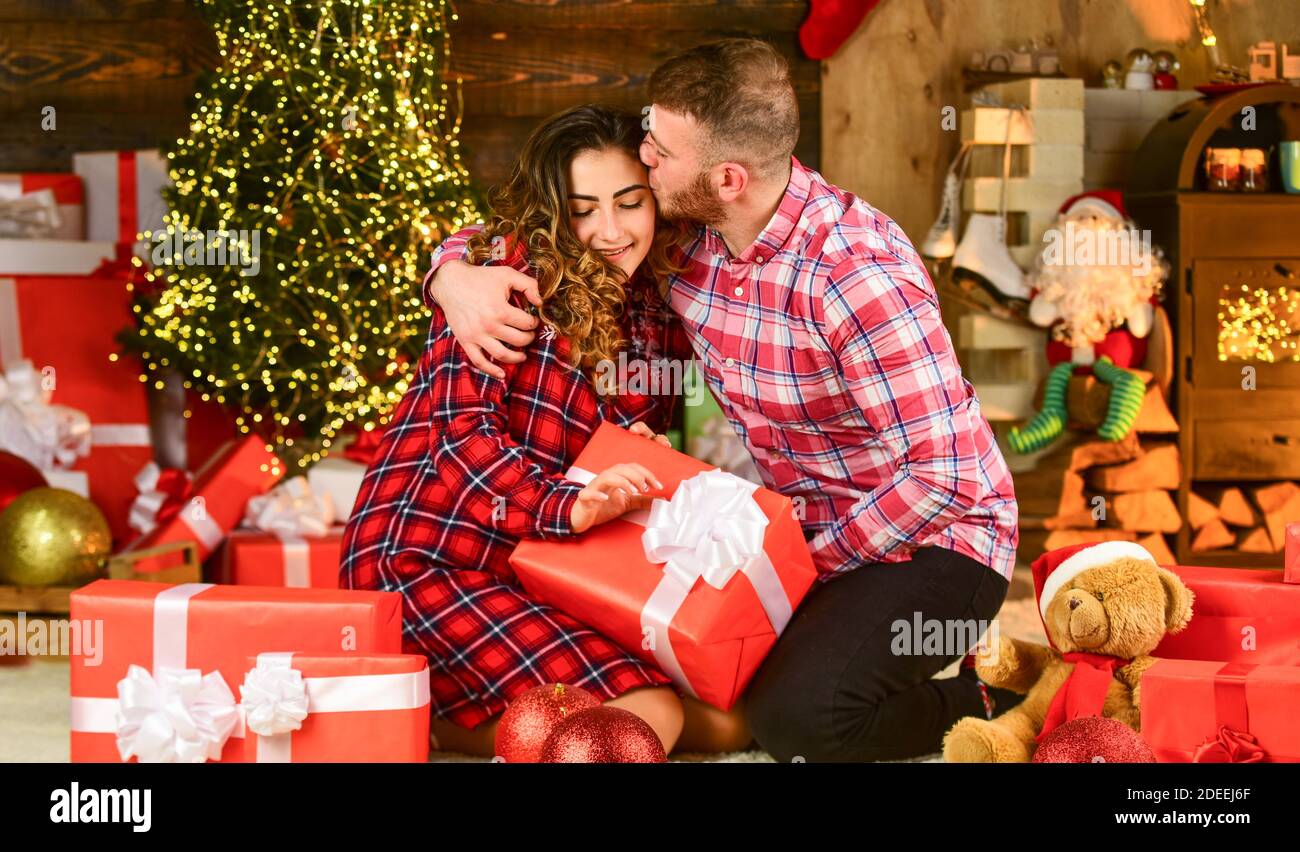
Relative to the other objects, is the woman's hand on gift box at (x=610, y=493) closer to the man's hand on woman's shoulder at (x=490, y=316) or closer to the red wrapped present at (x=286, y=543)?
the man's hand on woman's shoulder at (x=490, y=316)

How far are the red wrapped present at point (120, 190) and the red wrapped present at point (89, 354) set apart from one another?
0.59 feet

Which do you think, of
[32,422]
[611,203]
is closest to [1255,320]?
[611,203]

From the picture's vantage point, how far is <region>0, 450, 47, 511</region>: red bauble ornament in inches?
105

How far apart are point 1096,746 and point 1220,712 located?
0.47 feet

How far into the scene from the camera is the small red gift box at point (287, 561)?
2.63 m

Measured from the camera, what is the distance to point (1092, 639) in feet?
4.81

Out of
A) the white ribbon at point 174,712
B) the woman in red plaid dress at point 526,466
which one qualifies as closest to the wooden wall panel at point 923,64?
the woman in red plaid dress at point 526,466

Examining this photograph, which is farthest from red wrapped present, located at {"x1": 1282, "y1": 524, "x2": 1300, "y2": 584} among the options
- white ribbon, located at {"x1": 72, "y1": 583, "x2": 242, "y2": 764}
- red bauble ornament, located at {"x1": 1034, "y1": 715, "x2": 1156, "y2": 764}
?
white ribbon, located at {"x1": 72, "y1": 583, "x2": 242, "y2": 764}

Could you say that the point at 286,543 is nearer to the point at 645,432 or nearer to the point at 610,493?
the point at 645,432

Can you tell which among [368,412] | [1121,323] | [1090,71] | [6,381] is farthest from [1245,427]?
[6,381]

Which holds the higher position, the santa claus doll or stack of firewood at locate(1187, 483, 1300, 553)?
the santa claus doll

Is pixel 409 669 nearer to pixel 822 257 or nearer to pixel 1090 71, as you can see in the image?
pixel 822 257

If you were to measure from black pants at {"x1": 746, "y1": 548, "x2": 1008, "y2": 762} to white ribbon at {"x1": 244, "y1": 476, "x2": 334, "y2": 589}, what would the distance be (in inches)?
48.0

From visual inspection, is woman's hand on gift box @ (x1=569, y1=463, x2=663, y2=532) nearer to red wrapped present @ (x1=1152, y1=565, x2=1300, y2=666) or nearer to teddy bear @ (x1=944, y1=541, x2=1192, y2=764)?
teddy bear @ (x1=944, y1=541, x2=1192, y2=764)
